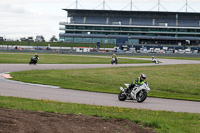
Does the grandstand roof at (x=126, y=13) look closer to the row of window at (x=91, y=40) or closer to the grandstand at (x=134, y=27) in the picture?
the grandstand at (x=134, y=27)

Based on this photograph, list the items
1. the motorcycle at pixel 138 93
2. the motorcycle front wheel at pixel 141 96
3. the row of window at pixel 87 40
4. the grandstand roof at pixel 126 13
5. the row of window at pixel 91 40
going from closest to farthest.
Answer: the motorcycle at pixel 138 93 < the motorcycle front wheel at pixel 141 96 < the row of window at pixel 91 40 < the row of window at pixel 87 40 < the grandstand roof at pixel 126 13

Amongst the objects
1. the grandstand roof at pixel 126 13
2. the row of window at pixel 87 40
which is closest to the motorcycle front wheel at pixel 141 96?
the row of window at pixel 87 40

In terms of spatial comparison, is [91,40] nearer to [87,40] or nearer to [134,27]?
[87,40]

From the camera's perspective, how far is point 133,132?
320 inches

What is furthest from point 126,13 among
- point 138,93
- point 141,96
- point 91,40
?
point 141,96

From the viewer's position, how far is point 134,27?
13500 centimetres

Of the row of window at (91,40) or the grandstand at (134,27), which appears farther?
the grandstand at (134,27)

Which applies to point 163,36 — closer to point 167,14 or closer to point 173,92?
point 167,14

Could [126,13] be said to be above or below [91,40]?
above

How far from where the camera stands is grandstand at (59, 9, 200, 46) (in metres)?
134

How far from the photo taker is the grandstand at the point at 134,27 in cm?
13350

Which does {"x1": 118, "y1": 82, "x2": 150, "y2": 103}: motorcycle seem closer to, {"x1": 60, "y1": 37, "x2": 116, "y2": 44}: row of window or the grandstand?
the grandstand

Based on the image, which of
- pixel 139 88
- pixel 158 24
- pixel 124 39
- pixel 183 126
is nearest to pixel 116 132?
pixel 183 126

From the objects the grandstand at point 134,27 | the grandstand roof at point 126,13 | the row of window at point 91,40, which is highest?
the grandstand roof at point 126,13
